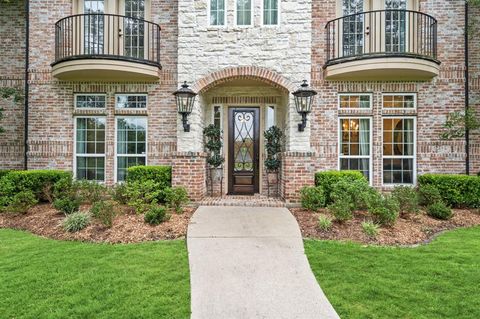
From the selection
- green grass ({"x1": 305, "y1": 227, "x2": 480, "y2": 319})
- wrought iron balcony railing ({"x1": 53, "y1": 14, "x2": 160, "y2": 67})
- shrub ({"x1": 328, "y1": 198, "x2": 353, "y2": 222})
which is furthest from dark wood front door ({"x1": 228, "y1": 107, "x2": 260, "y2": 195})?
green grass ({"x1": 305, "y1": 227, "x2": 480, "y2": 319})

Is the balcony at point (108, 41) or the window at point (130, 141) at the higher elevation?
the balcony at point (108, 41)

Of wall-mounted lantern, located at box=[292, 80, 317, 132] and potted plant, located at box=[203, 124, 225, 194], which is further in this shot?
potted plant, located at box=[203, 124, 225, 194]

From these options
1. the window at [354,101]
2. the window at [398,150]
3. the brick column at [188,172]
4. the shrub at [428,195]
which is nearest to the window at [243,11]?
the window at [354,101]

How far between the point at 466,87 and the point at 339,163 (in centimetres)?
402

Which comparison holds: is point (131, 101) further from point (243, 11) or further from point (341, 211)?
point (341, 211)

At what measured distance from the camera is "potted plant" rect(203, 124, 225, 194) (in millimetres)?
8117

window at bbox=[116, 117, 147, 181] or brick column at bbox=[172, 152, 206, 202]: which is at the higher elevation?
window at bbox=[116, 117, 147, 181]

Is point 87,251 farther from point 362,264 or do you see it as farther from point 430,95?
point 430,95

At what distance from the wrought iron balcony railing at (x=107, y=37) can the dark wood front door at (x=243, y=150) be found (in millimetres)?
2785

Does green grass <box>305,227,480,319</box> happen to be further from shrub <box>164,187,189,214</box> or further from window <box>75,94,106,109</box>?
window <box>75,94,106,109</box>

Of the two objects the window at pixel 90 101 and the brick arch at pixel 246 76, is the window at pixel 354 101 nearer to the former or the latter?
the brick arch at pixel 246 76

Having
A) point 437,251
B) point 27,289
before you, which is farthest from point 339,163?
point 27,289

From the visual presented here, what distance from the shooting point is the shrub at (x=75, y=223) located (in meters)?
5.49

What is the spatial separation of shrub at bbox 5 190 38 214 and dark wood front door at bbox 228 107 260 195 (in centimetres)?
488
